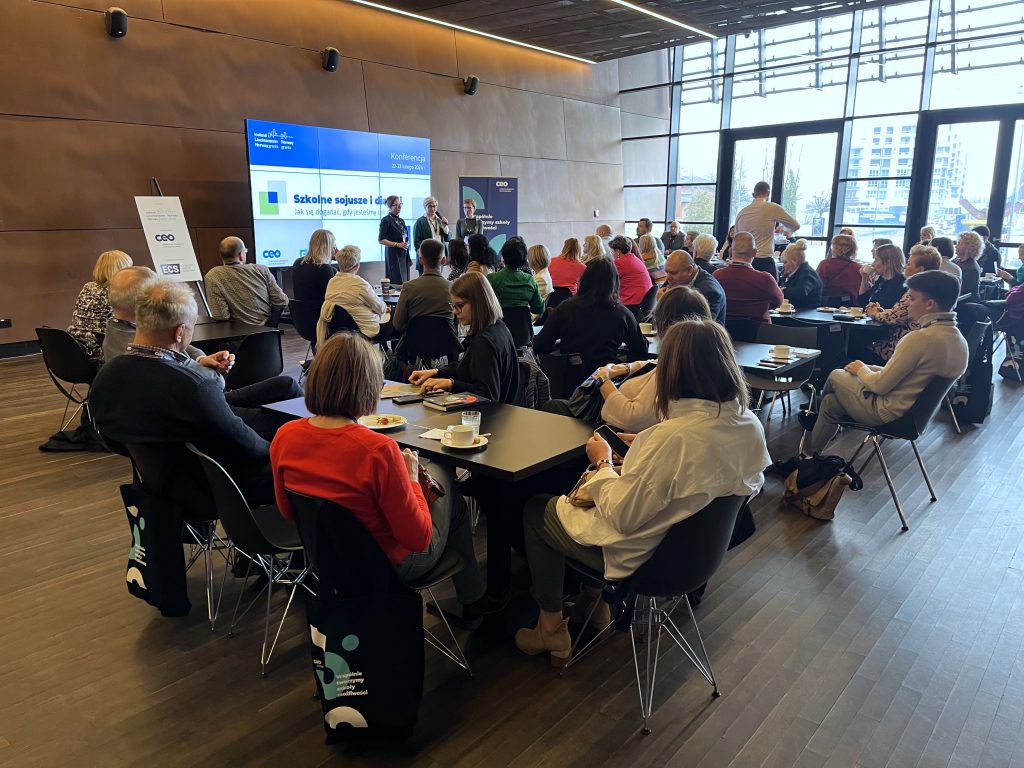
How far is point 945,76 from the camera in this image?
1061cm

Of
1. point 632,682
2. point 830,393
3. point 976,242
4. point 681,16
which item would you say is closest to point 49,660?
point 632,682

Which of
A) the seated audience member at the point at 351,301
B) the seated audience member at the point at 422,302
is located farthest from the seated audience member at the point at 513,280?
the seated audience member at the point at 351,301

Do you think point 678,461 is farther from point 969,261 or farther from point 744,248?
point 969,261

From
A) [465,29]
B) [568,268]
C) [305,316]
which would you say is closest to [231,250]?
[305,316]

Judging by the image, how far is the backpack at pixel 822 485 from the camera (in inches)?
155

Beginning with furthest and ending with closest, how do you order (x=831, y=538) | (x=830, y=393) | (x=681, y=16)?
(x=681, y=16), (x=830, y=393), (x=831, y=538)

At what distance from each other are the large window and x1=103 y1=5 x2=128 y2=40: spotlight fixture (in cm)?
892

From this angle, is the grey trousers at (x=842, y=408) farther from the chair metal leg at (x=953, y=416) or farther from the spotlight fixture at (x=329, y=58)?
the spotlight fixture at (x=329, y=58)

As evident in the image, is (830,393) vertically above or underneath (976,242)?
underneath

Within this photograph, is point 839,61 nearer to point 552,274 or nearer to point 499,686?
point 552,274

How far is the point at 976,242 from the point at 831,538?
468 centimetres

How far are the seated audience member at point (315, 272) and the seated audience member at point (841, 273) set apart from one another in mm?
4685

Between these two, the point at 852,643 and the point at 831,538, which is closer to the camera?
the point at 852,643

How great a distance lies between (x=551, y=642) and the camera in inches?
106
